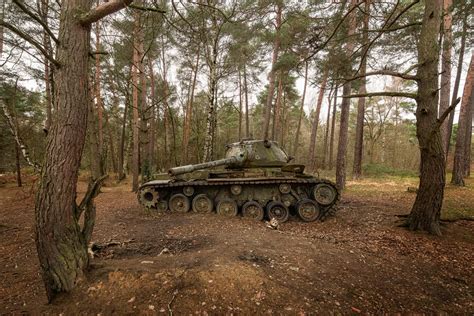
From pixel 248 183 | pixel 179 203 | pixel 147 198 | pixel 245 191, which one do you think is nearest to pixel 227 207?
pixel 245 191

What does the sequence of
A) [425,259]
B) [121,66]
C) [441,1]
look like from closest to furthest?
[425,259] → [441,1] → [121,66]

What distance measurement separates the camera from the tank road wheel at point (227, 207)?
273 inches

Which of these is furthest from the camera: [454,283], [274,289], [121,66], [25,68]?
[121,66]

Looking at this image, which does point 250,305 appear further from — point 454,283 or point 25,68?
point 25,68

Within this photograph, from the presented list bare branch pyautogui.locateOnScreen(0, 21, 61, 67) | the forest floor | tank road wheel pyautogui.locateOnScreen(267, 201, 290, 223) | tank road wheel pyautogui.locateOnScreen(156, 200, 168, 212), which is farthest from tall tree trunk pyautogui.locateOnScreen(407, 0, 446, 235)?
tank road wheel pyautogui.locateOnScreen(156, 200, 168, 212)

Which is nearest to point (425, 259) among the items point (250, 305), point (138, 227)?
point (250, 305)

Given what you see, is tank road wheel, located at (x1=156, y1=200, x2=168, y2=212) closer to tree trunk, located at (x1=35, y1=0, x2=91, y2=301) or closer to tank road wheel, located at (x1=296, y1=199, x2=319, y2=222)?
tank road wheel, located at (x1=296, y1=199, x2=319, y2=222)

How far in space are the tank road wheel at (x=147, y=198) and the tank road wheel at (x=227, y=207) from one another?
1.82 metres

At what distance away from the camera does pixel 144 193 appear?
7020 millimetres

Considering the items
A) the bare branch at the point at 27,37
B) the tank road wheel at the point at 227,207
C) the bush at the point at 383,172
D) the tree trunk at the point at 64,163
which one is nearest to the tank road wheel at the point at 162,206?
the tank road wheel at the point at 227,207

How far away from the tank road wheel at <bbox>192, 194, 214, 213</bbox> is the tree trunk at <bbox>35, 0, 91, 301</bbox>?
172 inches

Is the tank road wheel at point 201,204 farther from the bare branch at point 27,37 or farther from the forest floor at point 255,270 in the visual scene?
the bare branch at point 27,37

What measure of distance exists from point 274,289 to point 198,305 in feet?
2.93

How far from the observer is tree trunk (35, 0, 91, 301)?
2.59 m
